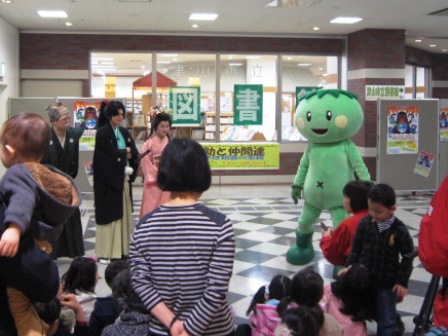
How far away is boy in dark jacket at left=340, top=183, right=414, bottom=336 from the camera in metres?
3.21

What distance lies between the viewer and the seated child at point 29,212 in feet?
5.85

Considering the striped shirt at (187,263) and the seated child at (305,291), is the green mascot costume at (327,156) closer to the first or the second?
the seated child at (305,291)

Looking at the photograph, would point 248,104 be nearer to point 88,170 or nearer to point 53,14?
point 88,170

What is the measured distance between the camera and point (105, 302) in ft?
9.39

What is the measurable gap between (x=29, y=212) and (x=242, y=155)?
8388mm

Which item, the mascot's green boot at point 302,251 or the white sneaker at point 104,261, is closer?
the white sneaker at point 104,261

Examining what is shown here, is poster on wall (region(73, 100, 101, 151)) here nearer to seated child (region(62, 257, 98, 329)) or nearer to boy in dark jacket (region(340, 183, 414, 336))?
seated child (region(62, 257, 98, 329))

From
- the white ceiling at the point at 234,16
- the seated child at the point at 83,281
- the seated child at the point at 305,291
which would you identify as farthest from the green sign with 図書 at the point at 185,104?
the seated child at the point at 305,291

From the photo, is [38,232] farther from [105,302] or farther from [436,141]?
[436,141]

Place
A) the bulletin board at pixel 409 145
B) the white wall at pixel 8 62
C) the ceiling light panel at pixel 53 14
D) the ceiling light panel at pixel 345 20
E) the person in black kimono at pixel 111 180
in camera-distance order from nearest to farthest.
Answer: the person in black kimono at pixel 111 180
the ceiling light panel at pixel 53 14
the bulletin board at pixel 409 145
the white wall at pixel 8 62
the ceiling light panel at pixel 345 20

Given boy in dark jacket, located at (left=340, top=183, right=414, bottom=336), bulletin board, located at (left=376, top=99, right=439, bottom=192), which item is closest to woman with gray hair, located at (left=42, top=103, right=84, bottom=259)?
boy in dark jacket, located at (left=340, top=183, right=414, bottom=336)

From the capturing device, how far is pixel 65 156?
5.00 m

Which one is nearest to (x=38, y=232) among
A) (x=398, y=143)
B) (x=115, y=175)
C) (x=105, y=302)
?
(x=105, y=302)

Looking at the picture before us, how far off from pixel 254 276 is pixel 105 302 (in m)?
2.27
